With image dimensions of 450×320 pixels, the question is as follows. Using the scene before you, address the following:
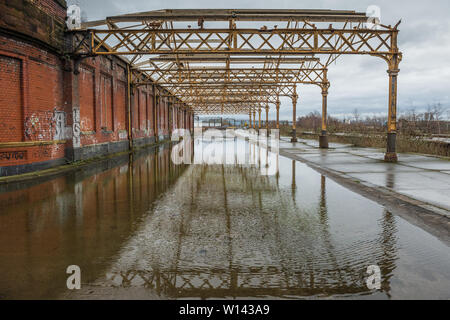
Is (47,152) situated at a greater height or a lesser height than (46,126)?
lesser

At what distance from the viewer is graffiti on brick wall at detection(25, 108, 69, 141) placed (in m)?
11.1

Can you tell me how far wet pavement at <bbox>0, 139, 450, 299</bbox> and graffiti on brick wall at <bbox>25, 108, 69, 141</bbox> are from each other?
158 inches

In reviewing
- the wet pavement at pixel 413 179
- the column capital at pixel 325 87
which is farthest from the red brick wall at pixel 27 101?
the column capital at pixel 325 87

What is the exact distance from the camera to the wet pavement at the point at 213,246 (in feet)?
10.1

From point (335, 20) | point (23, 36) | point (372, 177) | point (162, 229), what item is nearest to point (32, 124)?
point (23, 36)

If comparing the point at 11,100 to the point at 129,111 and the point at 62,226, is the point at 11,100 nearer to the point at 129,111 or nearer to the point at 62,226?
the point at 62,226

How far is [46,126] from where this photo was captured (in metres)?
Result: 11.9

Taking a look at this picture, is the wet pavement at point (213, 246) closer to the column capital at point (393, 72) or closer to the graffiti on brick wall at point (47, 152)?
the graffiti on brick wall at point (47, 152)

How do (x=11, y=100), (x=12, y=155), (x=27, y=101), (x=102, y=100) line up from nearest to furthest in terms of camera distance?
(x=12, y=155) < (x=11, y=100) < (x=27, y=101) < (x=102, y=100)

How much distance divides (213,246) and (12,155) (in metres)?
9.01

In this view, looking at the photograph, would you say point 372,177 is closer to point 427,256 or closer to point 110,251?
point 427,256

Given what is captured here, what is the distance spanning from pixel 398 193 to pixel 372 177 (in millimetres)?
2413

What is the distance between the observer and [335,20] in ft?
47.3

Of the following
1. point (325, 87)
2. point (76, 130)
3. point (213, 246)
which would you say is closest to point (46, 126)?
point (76, 130)
